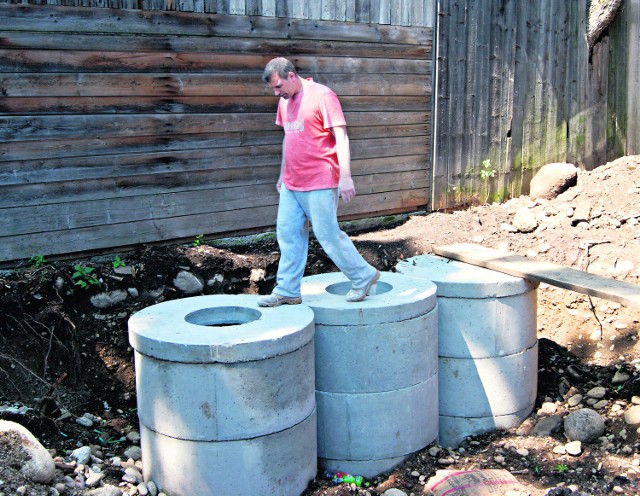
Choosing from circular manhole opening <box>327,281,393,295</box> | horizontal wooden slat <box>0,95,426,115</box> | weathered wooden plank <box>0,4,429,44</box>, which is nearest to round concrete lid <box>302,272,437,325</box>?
circular manhole opening <box>327,281,393,295</box>

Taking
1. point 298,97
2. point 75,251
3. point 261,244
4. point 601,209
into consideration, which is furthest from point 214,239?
point 601,209

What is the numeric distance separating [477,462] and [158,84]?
4178 millimetres

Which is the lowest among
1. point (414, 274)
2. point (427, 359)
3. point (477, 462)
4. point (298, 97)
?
point (477, 462)

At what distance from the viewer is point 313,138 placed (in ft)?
16.6

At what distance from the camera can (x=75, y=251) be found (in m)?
6.82

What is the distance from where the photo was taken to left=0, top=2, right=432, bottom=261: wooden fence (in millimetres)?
6484

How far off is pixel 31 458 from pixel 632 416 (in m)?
4.11

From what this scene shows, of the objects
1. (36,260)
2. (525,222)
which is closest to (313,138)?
(36,260)

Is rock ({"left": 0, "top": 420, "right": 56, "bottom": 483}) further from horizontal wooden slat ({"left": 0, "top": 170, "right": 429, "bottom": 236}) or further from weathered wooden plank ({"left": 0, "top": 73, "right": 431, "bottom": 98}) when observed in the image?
weathered wooden plank ({"left": 0, "top": 73, "right": 431, "bottom": 98})

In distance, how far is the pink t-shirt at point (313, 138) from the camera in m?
5.03

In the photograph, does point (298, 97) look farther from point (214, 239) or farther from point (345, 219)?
point (345, 219)

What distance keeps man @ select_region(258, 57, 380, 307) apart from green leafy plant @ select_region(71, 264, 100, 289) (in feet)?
6.19

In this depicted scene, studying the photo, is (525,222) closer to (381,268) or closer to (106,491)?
(381,268)

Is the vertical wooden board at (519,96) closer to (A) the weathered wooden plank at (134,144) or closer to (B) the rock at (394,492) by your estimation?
(A) the weathered wooden plank at (134,144)
